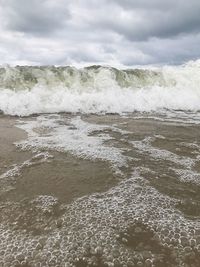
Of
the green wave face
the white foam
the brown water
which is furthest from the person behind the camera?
the green wave face

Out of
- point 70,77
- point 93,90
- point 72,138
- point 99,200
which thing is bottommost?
point 99,200

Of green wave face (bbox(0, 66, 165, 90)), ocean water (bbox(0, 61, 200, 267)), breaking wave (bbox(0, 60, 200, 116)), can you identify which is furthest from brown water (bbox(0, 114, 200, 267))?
green wave face (bbox(0, 66, 165, 90))

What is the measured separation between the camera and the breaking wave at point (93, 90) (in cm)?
1791

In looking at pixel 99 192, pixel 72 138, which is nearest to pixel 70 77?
pixel 72 138

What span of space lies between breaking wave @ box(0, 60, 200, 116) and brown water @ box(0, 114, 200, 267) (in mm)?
7256

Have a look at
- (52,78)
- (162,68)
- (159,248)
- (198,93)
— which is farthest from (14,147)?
(162,68)

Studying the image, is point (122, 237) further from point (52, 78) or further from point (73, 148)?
point (52, 78)

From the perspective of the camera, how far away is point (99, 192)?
21.1 ft

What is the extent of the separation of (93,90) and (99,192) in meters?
14.8

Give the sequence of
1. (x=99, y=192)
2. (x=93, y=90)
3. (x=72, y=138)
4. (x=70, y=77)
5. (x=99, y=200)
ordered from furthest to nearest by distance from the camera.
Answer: (x=70, y=77) < (x=93, y=90) < (x=72, y=138) < (x=99, y=192) < (x=99, y=200)

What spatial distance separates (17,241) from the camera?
4.99 meters

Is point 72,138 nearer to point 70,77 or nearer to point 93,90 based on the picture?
point 93,90

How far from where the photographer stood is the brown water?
471cm

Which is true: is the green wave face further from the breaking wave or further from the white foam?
the white foam
